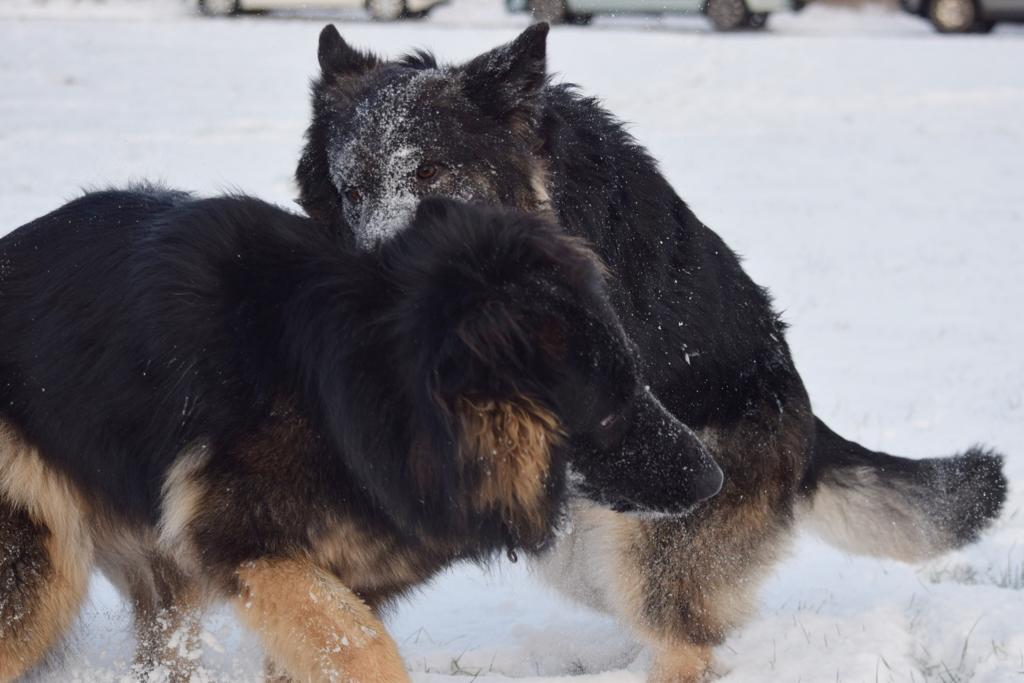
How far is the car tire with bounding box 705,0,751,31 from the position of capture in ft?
72.6

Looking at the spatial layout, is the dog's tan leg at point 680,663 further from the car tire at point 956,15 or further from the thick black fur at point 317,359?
the car tire at point 956,15

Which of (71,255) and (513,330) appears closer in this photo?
(513,330)

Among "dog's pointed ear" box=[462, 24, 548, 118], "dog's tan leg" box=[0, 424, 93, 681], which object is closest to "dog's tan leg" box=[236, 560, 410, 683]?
"dog's tan leg" box=[0, 424, 93, 681]

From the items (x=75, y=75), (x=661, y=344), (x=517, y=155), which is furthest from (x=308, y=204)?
(x=75, y=75)

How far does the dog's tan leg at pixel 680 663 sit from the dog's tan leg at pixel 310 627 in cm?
128

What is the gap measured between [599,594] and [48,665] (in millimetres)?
1988

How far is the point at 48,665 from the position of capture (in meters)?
3.71

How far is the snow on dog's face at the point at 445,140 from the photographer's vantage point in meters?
4.06

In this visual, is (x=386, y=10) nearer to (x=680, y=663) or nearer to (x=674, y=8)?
(x=674, y=8)

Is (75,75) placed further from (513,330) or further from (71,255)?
(513,330)

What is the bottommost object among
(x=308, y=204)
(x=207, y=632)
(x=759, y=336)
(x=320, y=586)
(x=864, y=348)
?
(x=864, y=348)

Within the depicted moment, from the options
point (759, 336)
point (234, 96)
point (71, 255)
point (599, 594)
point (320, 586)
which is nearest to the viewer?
point (320, 586)

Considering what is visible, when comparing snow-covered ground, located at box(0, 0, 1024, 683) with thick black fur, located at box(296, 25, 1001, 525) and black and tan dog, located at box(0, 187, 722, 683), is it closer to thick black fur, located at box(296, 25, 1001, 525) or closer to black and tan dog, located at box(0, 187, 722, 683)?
black and tan dog, located at box(0, 187, 722, 683)

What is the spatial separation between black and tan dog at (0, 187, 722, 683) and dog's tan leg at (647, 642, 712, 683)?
2.87ft
